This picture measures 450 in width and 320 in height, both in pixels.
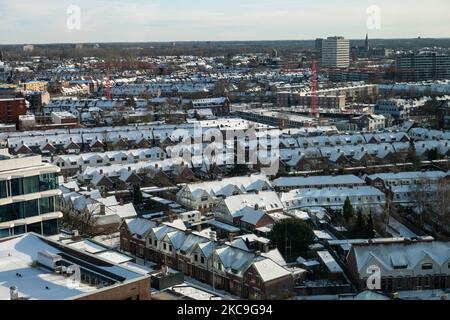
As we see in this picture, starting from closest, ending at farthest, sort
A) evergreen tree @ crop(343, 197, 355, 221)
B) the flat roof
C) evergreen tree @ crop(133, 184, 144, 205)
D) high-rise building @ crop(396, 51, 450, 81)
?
the flat roof < evergreen tree @ crop(343, 197, 355, 221) < evergreen tree @ crop(133, 184, 144, 205) < high-rise building @ crop(396, 51, 450, 81)

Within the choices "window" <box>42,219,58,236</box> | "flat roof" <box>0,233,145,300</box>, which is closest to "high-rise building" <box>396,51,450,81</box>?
"window" <box>42,219,58,236</box>

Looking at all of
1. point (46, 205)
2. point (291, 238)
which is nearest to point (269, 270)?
point (291, 238)

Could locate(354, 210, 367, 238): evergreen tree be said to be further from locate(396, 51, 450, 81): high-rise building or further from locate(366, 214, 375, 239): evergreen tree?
locate(396, 51, 450, 81): high-rise building

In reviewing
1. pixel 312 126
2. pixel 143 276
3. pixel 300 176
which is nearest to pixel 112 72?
pixel 312 126

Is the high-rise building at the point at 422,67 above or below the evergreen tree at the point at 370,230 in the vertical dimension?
above

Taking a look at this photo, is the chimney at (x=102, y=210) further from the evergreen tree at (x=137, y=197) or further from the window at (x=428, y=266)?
the window at (x=428, y=266)

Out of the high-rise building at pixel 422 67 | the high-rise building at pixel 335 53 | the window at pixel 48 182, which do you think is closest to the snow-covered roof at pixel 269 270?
the window at pixel 48 182
